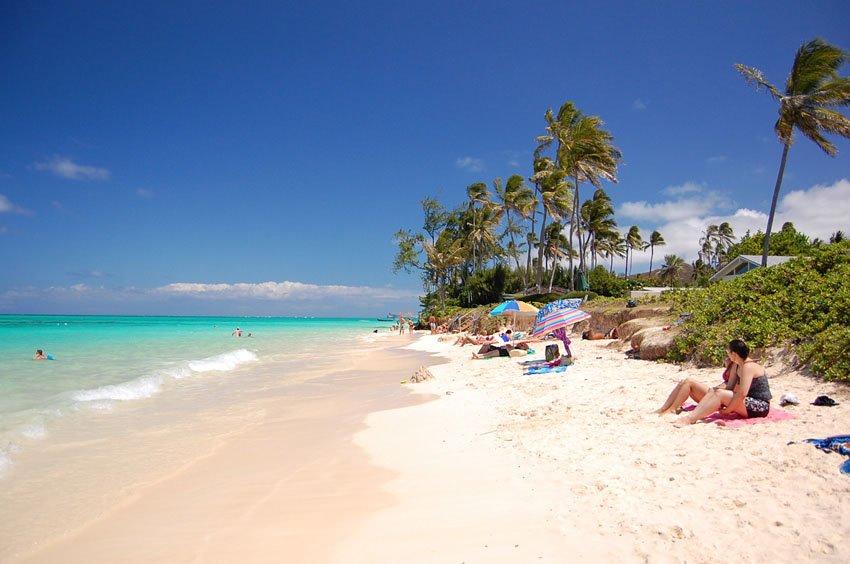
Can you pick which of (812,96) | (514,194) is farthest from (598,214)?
(812,96)

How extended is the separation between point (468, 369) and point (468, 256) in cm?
3738

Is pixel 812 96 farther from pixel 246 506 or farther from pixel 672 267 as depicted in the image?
pixel 672 267

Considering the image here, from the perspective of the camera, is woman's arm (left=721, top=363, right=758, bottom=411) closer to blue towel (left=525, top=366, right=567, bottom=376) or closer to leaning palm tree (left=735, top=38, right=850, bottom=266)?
blue towel (left=525, top=366, right=567, bottom=376)

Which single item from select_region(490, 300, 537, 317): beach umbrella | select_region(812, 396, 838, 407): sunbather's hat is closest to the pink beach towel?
select_region(812, 396, 838, 407): sunbather's hat

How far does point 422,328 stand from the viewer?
47.8 metres

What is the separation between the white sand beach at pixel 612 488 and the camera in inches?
120

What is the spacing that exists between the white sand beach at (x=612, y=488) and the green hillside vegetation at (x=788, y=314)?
615 mm

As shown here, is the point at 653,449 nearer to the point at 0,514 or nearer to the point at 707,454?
the point at 707,454

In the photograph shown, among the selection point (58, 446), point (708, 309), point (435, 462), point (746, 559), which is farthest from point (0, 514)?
point (708, 309)

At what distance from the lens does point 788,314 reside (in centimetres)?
835

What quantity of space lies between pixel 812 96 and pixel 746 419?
1023 inches

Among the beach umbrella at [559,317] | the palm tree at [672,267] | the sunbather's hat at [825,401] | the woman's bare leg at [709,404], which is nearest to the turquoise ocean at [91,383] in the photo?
the beach umbrella at [559,317]

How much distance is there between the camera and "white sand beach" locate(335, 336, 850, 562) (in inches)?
120

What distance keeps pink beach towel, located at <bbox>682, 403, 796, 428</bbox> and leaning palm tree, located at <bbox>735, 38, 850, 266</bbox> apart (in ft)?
71.2
